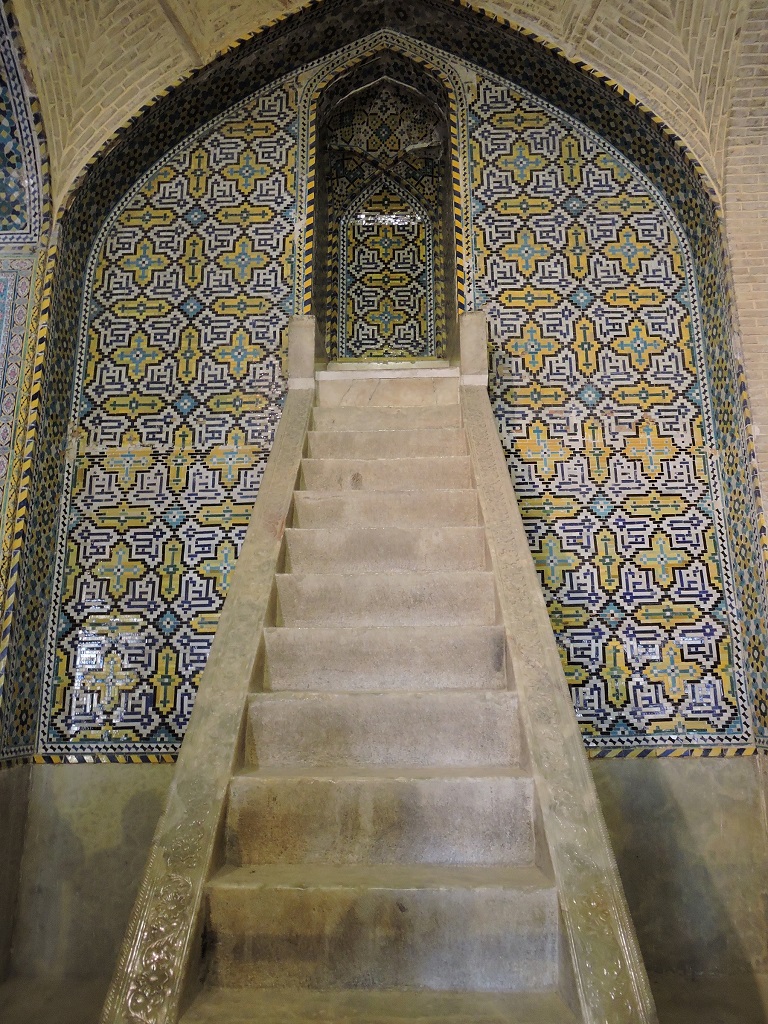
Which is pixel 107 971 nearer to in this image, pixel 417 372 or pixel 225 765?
pixel 225 765

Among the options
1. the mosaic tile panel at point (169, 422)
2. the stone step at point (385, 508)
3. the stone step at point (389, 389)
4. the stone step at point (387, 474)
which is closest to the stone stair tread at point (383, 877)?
the stone step at point (385, 508)

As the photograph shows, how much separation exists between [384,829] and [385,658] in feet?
2.31

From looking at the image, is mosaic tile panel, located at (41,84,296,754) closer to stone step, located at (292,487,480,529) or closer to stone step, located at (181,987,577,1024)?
stone step, located at (292,487,480,529)

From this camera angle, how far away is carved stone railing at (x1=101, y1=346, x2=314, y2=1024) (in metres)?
1.88

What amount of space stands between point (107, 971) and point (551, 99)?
5766mm

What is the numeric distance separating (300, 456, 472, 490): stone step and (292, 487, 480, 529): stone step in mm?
240

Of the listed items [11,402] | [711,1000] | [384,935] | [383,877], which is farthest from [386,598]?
[11,402]

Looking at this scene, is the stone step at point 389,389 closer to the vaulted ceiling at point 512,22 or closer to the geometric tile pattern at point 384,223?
the geometric tile pattern at point 384,223

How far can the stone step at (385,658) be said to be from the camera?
2.96 m

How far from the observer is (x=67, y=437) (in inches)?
192

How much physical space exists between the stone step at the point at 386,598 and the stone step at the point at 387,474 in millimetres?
924

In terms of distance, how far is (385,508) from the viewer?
3859 millimetres

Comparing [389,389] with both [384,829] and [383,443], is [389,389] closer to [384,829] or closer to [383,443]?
[383,443]

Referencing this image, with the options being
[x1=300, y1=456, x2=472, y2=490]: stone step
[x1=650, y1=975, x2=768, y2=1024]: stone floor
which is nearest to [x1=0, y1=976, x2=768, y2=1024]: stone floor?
[x1=650, y1=975, x2=768, y2=1024]: stone floor
